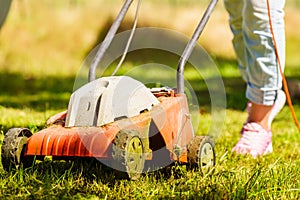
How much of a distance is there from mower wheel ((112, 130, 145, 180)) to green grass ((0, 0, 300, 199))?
0.26 feet

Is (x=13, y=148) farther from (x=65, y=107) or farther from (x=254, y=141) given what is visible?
(x=65, y=107)

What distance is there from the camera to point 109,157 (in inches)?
67.7

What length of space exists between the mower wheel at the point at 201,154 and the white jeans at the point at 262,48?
0.60 m

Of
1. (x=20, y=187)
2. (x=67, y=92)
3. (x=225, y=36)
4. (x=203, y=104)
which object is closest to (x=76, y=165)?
(x=20, y=187)

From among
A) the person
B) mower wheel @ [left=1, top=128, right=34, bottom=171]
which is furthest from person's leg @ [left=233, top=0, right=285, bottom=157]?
mower wheel @ [left=1, top=128, right=34, bottom=171]

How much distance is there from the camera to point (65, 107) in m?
4.00

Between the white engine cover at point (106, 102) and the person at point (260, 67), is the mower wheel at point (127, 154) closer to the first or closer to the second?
the white engine cover at point (106, 102)

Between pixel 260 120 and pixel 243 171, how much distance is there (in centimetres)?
63

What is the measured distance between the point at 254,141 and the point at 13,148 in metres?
1.17

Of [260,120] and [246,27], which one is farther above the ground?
[246,27]

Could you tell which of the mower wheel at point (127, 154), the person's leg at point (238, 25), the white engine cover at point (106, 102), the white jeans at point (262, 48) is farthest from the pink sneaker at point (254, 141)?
the mower wheel at point (127, 154)

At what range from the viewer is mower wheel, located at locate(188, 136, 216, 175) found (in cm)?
197

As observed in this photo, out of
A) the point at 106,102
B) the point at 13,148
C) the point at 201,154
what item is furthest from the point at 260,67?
the point at 13,148

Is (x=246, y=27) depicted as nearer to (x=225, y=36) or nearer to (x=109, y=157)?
(x=109, y=157)
